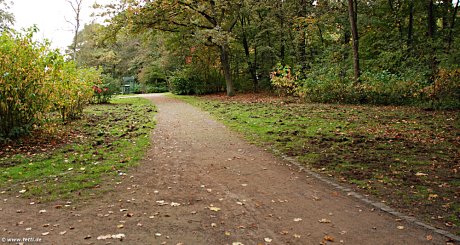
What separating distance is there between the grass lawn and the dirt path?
53 cm

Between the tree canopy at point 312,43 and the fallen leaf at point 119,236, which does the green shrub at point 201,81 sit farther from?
the fallen leaf at point 119,236

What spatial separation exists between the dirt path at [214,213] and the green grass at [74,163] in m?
0.38

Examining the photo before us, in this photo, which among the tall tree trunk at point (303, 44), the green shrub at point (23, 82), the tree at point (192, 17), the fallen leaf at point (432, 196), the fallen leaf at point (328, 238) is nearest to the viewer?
the fallen leaf at point (328, 238)

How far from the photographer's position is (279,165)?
19.1ft

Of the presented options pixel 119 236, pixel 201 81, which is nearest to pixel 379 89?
pixel 119 236

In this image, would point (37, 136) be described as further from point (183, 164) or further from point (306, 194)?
point (306, 194)

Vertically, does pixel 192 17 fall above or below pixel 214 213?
above

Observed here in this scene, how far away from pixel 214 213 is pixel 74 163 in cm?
340

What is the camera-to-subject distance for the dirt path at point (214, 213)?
3.23 metres

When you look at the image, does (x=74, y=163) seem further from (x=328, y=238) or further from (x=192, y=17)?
(x=192, y=17)

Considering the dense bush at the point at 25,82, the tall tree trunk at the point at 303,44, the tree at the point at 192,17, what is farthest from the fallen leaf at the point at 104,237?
the tall tree trunk at the point at 303,44

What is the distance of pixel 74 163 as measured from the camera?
5.93 metres

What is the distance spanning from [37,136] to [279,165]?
5779 millimetres

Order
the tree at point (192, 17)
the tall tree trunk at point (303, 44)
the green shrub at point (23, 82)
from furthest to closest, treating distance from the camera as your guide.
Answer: the tall tree trunk at point (303, 44)
the tree at point (192, 17)
the green shrub at point (23, 82)
